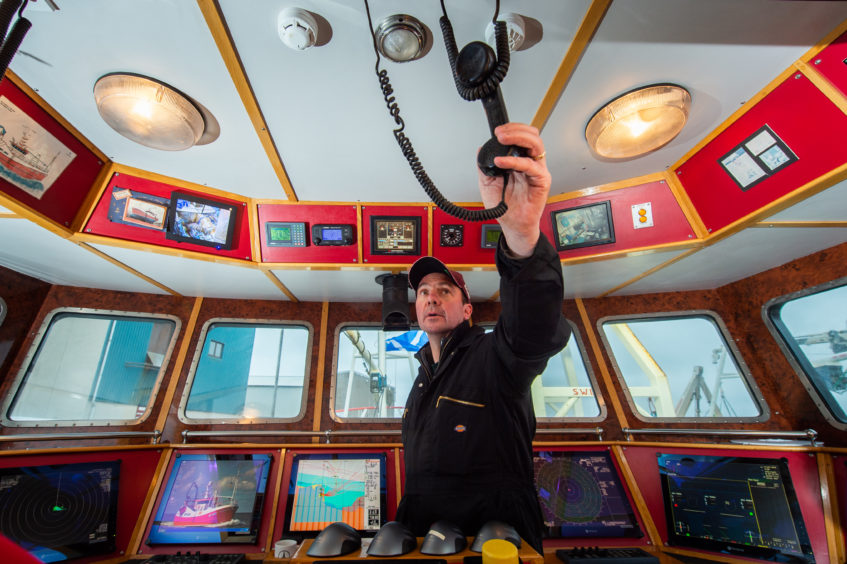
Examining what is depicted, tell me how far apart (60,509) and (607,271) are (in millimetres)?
3854

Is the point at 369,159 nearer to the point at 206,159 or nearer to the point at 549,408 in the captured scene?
the point at 206,159

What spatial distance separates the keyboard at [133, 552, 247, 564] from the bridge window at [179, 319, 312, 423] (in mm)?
900

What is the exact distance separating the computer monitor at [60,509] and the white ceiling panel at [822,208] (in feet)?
14.0

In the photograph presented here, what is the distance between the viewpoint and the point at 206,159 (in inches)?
84.7

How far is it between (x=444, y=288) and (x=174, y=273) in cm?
222

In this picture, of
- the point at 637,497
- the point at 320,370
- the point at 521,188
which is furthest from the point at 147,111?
the point at 637,497

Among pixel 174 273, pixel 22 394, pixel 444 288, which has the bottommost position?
pixel 22 394

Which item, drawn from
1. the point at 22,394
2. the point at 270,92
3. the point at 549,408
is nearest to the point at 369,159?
the point at 270,92

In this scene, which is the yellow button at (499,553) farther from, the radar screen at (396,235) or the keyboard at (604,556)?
the radar screen at (396,235)

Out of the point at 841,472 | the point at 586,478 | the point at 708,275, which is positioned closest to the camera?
the point at 841,472

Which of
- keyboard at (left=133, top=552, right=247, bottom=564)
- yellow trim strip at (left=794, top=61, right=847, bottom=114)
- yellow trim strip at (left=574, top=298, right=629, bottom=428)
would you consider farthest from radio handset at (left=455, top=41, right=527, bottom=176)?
yellow trim strip at (left=574, top=298, right=629, bottom=428)

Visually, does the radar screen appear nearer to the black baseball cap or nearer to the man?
the black baseball cap

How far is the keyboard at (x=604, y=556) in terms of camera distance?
6.68 feet

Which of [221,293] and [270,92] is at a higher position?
[270,92]
